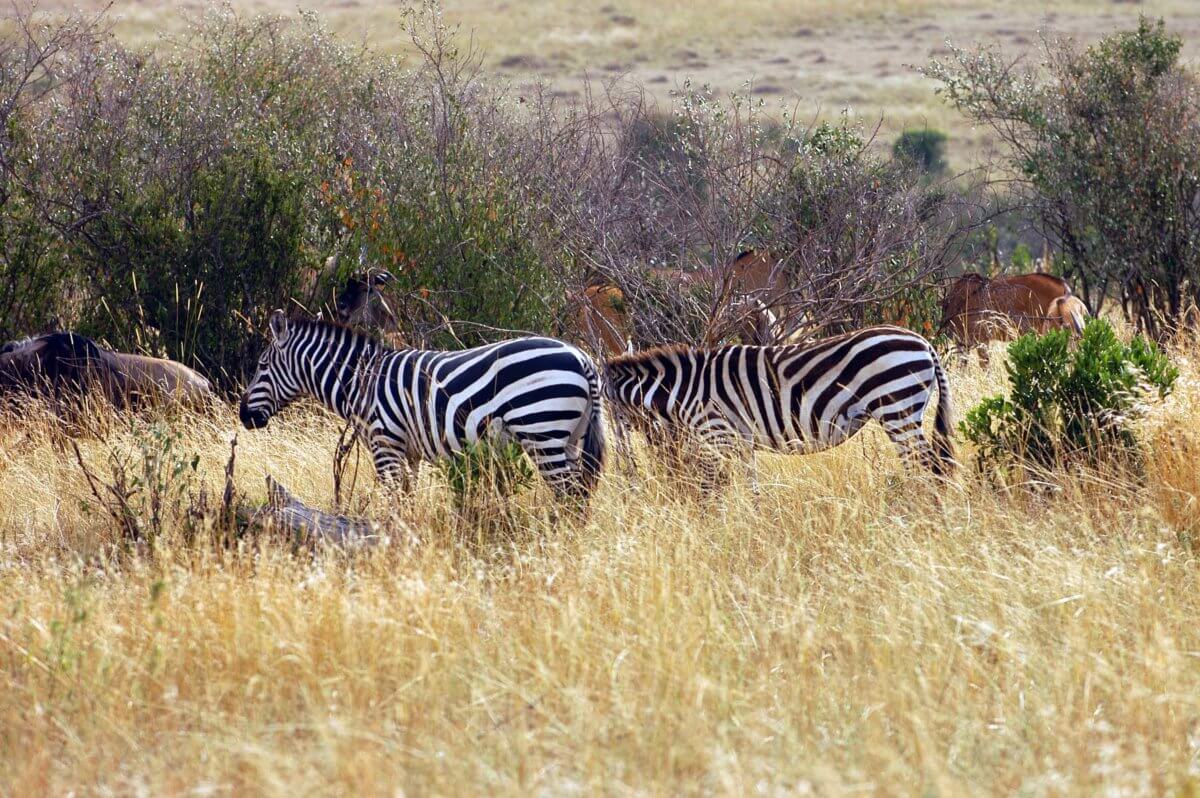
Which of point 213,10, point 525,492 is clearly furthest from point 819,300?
point 213,10

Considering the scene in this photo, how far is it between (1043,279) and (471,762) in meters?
9.25

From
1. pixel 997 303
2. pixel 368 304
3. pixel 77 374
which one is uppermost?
pixel 368 304

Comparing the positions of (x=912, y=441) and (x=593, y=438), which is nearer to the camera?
(x=593, y=438)

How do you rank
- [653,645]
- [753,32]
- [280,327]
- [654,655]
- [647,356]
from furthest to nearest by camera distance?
[753,32], [280,327], [647,356], [653,645], [654,655]

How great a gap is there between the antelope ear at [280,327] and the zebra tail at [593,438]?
2.15 m

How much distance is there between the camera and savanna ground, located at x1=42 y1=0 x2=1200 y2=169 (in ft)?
177

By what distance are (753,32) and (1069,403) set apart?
61.9 metres

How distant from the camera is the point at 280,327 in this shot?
24.5 ft

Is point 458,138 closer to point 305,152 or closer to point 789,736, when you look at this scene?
point 305,152

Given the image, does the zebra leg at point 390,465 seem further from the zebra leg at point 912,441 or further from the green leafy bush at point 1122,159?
the green leafy bush at point 1122,159

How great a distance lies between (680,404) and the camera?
6.84 metres

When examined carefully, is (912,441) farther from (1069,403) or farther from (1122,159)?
(1122,159)

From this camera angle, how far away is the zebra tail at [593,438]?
6.20m

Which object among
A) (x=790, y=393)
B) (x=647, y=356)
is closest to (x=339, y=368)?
(x=647, y=356)
